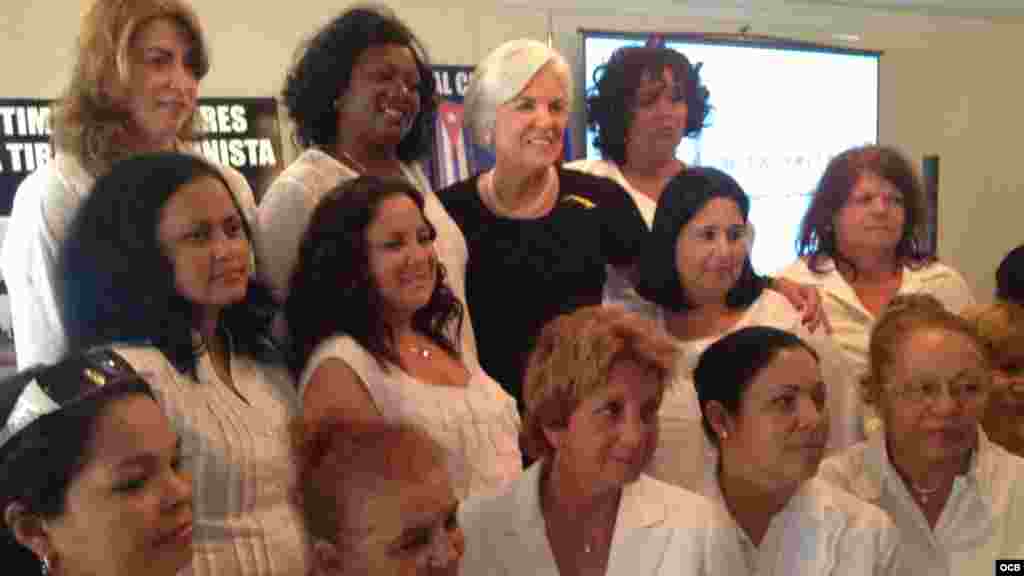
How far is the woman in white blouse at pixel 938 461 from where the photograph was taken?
7.23ft

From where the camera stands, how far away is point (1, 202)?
367cm

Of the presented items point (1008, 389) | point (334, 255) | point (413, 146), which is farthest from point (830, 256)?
point (334, 255)

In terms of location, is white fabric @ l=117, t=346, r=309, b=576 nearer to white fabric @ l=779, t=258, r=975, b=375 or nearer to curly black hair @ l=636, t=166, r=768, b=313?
curly black hair @ l=636, t=166, r=768, b=313

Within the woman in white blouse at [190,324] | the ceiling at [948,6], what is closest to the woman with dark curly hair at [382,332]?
the woman in white blouse at [190,324]

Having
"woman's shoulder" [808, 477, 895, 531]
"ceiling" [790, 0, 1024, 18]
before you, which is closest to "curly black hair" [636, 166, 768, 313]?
"woman's shoulder" [808, 477, 895, 531]

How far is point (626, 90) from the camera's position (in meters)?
3.39

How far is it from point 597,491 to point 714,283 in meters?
0.73

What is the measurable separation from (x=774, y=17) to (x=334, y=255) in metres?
4.01

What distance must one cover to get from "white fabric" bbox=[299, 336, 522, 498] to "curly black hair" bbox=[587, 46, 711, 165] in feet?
4.79

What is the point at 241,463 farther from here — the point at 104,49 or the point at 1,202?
the point at 1,202

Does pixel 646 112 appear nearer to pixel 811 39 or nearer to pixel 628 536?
pixel 628 536

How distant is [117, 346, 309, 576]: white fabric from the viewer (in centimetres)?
176

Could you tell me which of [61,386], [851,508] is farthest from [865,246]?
[61,386]

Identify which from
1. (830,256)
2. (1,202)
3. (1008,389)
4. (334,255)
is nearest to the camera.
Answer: (334,255)
